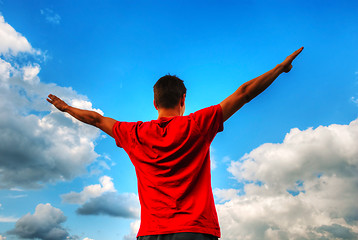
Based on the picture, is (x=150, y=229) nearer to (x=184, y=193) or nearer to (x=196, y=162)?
(x=184, y=193)

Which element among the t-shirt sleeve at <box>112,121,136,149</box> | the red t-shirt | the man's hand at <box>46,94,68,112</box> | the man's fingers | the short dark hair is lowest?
the red t-shirt

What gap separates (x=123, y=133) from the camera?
493cm

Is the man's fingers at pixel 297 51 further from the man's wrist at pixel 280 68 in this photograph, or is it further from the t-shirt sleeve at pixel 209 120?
the t-shirt sleeve at pixel 209 120

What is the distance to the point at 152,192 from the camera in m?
4.22

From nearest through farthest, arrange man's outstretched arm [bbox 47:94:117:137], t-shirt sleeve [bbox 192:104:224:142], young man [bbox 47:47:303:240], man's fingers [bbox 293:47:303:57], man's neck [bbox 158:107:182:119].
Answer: young man [bbox 47:47:303:240]
t-shirt sleeve [bbox 192:104:224:142]
man's neck [bbox 158:107:182:119]
man's fingers [bbox 293:47:303:57]
man's outstretched arm [bbox 47:94:117:137]

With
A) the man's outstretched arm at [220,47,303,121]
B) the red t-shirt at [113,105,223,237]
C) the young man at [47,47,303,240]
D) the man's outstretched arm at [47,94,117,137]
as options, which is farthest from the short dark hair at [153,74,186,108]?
the man's outstretched arm at [47,94,117,137]

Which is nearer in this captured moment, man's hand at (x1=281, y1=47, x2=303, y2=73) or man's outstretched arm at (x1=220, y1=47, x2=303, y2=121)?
man's outstretched arm at (x1=220, y1=47, x2=303, y2=121)

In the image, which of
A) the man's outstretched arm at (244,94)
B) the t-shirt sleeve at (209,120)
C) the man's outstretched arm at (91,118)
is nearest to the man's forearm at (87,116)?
the man's outstretched arm at (91,118)

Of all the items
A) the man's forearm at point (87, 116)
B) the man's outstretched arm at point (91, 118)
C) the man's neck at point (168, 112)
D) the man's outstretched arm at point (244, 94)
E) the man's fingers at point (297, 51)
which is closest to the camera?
the man's outstretched arm at point (244, 94)

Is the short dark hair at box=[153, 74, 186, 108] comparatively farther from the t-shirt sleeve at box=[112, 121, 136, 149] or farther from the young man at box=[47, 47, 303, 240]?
the t-shirt sleeve at box=[112, 121, 136, 149]

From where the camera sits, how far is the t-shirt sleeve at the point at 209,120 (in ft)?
13.9

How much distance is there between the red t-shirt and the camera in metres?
3.87

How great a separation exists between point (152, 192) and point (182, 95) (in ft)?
5.69

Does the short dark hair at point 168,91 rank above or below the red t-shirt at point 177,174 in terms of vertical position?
above
